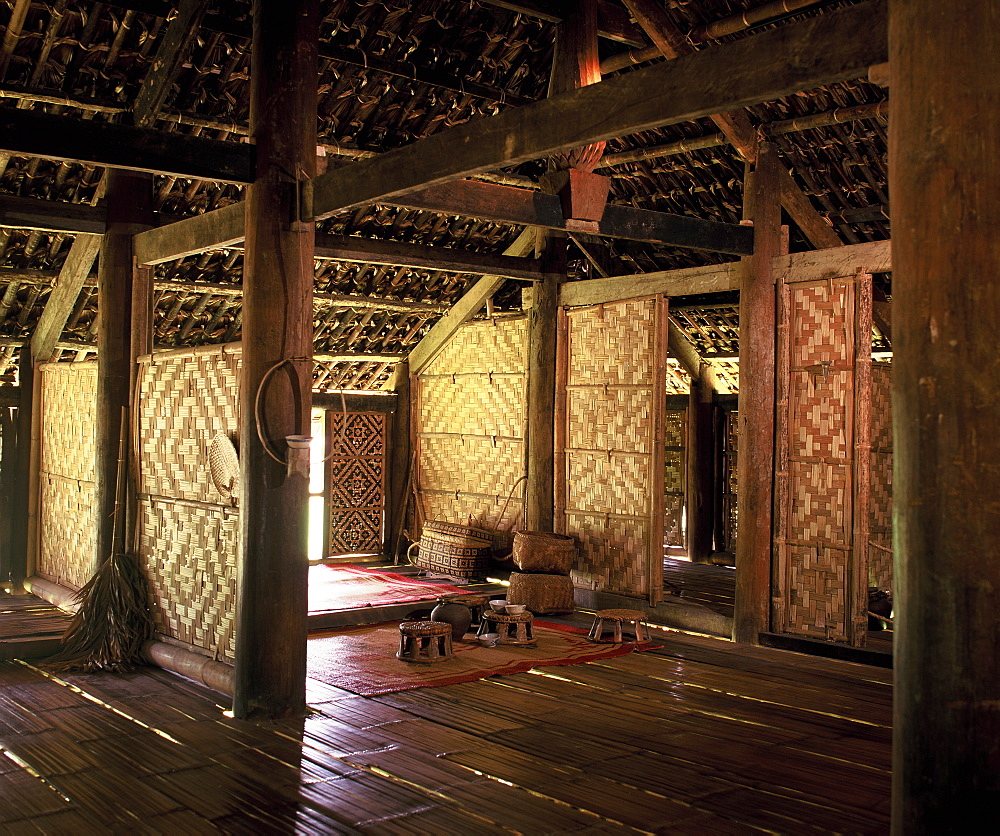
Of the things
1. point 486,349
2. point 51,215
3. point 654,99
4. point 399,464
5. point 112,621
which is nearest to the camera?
point 654,99

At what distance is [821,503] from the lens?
5.99 metres

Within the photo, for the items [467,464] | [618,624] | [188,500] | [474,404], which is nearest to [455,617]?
[618,624]

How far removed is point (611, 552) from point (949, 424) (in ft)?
17.9

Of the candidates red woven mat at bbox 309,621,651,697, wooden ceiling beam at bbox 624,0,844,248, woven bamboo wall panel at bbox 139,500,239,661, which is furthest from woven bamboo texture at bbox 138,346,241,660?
wooden ceiling beam at bbox 624,0,844,248

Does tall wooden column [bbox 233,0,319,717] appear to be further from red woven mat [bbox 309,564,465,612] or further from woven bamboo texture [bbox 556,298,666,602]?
woven bamboo texture [bbox 556,298,666,602]

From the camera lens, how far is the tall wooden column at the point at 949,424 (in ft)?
6.33

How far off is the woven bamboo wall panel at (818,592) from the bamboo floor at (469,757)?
22.5 inches

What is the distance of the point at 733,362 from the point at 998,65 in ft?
25.8

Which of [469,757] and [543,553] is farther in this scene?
[543,553]

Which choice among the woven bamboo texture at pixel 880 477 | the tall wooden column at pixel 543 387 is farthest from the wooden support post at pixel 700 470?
the tall wooden column at pixel 543 387

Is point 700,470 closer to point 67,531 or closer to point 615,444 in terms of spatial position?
point 615,444

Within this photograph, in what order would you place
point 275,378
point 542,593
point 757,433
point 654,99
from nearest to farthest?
point 654,99 → point 275,378 → point 757,433 → point 542,593

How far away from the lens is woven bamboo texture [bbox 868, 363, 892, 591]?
25.0 feet

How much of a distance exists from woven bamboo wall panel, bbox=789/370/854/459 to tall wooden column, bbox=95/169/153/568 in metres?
3.97
